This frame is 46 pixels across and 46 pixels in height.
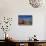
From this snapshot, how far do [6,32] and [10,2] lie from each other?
36.3 inches

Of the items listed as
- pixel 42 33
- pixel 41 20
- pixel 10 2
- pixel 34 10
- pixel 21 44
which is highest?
pixel 10 2

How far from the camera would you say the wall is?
155 inches

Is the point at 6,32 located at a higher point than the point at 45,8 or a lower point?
lower

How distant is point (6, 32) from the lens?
154 inches

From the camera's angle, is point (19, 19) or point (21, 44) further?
point (19, 19)

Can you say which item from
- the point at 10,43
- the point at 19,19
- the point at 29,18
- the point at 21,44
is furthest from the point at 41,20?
the point at 10,43

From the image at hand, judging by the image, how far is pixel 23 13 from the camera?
3951 millimetres

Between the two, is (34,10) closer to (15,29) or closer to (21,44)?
(15,29)

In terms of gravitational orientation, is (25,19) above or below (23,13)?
below

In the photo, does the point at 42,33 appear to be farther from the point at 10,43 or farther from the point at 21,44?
the point at 10,43

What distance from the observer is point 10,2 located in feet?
12.9

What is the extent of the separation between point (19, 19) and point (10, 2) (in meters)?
0.59

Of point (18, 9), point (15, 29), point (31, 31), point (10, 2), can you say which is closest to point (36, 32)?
point (31, 31)

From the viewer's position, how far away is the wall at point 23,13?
A: 12.9 ft
